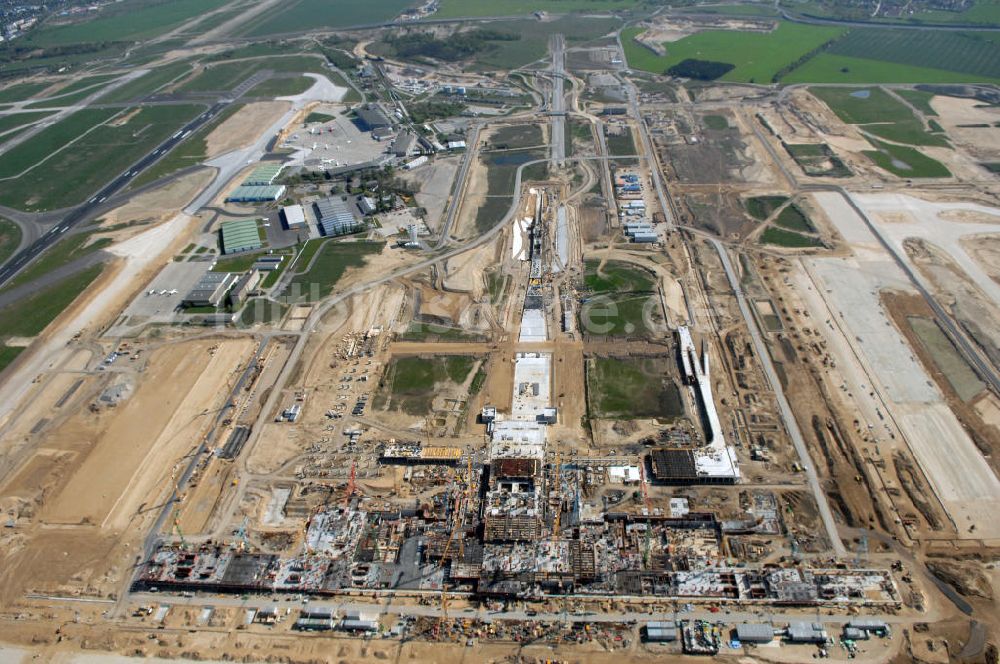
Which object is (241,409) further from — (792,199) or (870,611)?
(792,199)

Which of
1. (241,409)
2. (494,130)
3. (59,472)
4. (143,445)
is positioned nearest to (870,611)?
(241,409)

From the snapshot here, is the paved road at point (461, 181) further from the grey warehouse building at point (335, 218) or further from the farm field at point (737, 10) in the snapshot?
the farm field at point (737, 10)

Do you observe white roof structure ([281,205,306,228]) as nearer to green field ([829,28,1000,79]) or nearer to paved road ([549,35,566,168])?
paved road ([549,35,566,168])

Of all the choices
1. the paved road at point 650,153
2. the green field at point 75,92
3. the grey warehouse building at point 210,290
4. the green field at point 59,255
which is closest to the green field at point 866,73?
the paved road at point 650,153

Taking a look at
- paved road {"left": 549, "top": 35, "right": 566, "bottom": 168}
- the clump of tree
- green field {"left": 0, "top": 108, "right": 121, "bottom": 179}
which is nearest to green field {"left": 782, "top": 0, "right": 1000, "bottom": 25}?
the clump of tree

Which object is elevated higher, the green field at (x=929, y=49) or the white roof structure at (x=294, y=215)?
the green field at (x=929, y=49)

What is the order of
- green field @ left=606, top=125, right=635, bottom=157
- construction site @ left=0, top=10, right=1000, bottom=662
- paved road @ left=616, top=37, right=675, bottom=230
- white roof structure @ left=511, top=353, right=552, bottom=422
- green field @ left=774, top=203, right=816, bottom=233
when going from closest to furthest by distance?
construction site @ left=0, top=10, right=1000, bottom=662, white roof structure @ left=511, top=353, right=552, bottom=422, green field @ left=774, top=203, right=816, bottom=233, paved road @ left=616, top=37, right=675, bottom=230, green field @ left=606, top=125, right=635, bottom=157
